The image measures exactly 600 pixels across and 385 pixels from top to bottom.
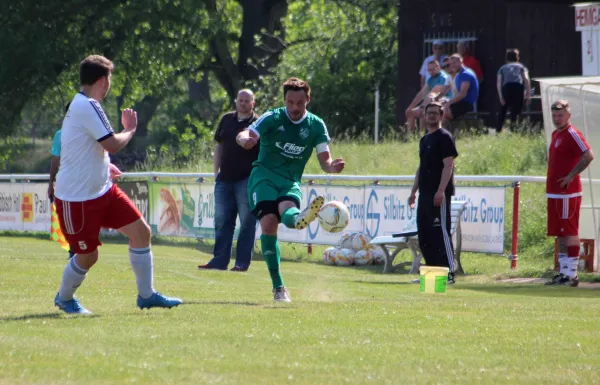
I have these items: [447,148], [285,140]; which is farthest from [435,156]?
[285,140]

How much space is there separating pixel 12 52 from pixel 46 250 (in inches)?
680

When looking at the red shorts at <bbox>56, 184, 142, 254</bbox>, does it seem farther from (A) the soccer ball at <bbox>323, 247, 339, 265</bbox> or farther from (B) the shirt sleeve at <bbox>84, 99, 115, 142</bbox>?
(A) the soccer ball at <bbox>323, 247, 339, 265</bbox>

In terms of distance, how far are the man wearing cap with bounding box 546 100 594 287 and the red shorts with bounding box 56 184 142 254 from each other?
6.39 meters

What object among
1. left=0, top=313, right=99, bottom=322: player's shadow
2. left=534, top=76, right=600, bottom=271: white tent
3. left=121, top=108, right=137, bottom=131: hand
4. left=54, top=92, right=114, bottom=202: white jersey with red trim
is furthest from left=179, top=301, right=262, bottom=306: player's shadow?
left=534, top=76, right=600, bottom=271: white tent

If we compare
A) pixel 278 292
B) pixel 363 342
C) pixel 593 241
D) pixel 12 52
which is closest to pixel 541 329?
pixel 363 342

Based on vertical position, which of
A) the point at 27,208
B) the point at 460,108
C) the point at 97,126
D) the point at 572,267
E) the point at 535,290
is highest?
the point at 460,108

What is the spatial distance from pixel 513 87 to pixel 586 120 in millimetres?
7706

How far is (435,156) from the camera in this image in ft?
45.6

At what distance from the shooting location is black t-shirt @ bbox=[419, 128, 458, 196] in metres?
13.8

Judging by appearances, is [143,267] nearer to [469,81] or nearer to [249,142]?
[249,142]

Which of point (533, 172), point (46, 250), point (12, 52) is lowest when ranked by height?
point (46, 250)

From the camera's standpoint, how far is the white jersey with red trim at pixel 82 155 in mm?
8312

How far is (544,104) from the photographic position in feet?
51.2

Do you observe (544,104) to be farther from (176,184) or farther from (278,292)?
(176,184)
